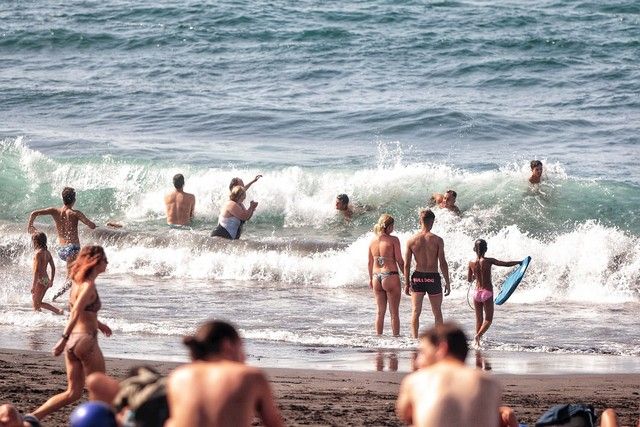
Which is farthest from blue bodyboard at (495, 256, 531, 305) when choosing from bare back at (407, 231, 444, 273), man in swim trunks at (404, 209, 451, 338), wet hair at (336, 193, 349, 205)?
wet hair at (336, 193, 349, 205)

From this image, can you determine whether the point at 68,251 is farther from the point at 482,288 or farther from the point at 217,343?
the point at 217,343

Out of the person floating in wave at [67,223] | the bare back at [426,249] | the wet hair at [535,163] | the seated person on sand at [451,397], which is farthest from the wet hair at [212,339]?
the wet hair at [535,163]

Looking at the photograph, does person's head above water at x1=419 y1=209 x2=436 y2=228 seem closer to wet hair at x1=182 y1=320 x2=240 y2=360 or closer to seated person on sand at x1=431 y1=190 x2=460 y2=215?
seated person on sand at x1=431 y1=190 x2=460 y2=215

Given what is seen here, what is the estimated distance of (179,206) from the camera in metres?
19.3

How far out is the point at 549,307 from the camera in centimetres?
1551

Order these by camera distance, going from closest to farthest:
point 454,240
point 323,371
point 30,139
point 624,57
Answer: point 323,371 < point 454,240 < point 30,139 < point 624,57

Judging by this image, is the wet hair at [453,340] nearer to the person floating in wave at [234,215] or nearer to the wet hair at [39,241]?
the wet hair at [39,241]

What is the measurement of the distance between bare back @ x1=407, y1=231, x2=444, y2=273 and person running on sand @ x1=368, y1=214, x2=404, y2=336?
0.73 feet

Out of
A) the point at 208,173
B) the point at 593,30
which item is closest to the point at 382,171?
the point at 208,173

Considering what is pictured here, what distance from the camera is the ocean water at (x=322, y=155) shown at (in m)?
14.5

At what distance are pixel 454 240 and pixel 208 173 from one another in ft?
21.7

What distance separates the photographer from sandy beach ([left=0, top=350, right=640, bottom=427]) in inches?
357

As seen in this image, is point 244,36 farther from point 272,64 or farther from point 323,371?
point 323,371

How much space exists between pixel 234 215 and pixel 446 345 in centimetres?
1259
